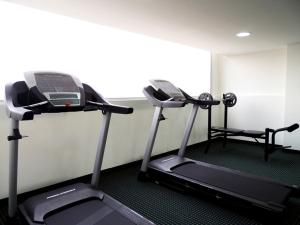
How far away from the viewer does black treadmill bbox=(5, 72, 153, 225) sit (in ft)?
6.45

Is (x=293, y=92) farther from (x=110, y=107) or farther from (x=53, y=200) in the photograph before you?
(x=53, y=200)

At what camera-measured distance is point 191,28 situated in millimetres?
3205

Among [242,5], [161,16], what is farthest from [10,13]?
[242,5]

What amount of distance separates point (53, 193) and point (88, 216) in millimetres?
565

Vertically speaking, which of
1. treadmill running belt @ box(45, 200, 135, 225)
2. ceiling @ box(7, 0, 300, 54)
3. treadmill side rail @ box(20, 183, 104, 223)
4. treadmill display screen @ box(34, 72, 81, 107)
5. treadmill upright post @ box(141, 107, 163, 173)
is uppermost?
ceiling @ box(7, 0, 300, 54)

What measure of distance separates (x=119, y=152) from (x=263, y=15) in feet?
8.97

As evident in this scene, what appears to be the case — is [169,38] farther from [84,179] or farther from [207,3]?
[84,179]

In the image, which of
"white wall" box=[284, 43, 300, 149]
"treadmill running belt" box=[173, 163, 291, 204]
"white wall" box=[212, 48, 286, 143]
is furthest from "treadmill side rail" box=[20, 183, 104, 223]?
"white wall" box=[212, 48, 286, 143]

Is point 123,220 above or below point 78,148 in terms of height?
below

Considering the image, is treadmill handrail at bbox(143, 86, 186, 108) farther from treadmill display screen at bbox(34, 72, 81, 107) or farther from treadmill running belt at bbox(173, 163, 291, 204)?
treadmill display screen at bbox(34, 72, 81, 107)

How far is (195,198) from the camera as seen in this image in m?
2.79

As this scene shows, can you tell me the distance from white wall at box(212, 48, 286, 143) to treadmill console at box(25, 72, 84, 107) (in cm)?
424

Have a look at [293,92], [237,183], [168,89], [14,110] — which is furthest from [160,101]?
[293,92]

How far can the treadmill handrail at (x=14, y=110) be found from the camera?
1746 millimetres
